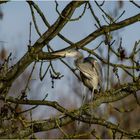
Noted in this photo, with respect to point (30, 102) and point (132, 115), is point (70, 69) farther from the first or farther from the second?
point (132, 115)

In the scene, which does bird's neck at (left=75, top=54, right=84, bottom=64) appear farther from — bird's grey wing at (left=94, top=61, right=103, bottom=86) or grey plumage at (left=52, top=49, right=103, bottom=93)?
bird's grey wing at (left=94, top=61, right=103, bottom=86)

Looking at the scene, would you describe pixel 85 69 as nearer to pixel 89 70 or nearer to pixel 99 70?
pixel 89 70


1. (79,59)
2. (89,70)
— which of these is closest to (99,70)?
(89,70)

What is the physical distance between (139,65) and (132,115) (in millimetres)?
13214

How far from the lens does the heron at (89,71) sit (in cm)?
336

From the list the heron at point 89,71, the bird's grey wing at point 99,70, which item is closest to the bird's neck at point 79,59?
the heron at point 89,71

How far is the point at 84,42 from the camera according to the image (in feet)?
9.82

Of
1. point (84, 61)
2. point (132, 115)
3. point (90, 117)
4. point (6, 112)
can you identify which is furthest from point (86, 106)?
point (132, 115)

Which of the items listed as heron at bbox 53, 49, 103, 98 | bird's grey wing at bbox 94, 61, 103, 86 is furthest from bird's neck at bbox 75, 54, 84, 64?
bird's grey wing at bbox 94, 61, 103, 86

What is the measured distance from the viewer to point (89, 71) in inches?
137

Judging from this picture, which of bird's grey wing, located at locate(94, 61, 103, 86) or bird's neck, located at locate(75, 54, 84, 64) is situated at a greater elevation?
bird's neck, located at locate(75, 54, 84, 64)

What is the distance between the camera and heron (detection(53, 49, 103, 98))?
3.36 m

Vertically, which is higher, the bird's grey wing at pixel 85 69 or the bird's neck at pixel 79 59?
the bird's neck at pixel 79 59

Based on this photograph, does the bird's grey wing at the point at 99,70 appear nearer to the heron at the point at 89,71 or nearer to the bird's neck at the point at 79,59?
the heron at the point at 89,71
